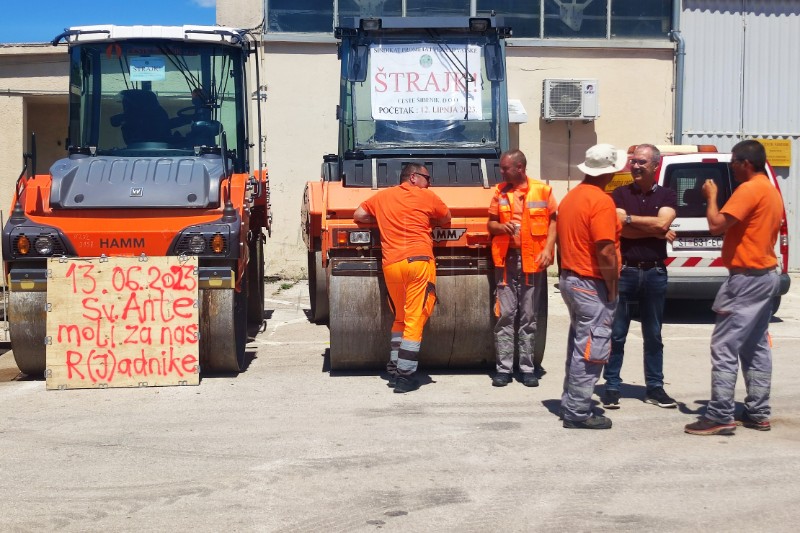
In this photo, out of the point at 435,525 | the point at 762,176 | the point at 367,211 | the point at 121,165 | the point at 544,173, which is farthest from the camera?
the point at 544,173

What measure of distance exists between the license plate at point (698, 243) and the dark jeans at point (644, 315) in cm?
401

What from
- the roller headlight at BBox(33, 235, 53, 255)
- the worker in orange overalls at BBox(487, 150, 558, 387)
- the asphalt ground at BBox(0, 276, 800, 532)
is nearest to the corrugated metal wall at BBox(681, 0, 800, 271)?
the asphalt ground at BBox(0, 276, 800, 532)

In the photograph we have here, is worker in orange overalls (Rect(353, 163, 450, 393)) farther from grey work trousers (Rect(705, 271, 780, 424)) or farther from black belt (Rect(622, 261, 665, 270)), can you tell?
grey work trousers (Rect(705, 271, 780, 424))

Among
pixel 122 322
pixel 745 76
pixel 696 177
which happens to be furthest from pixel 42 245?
pixel 745 76

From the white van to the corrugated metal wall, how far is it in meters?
5.62

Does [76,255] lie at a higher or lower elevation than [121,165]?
lower

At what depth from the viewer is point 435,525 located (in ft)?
16.0

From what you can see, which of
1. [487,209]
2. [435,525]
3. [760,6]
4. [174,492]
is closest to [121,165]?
[487,209]

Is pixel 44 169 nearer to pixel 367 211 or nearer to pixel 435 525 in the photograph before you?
pixel 367 211

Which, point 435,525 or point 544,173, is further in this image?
point 544,173

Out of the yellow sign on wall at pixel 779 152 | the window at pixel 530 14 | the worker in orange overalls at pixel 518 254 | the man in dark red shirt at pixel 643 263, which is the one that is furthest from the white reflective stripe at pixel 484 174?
the yellow sign on wall at pixel 779 152

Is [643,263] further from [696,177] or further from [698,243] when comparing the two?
[696,177]

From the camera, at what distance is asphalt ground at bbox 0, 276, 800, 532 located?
5012 millimetres

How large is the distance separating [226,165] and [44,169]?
9.49 meters
